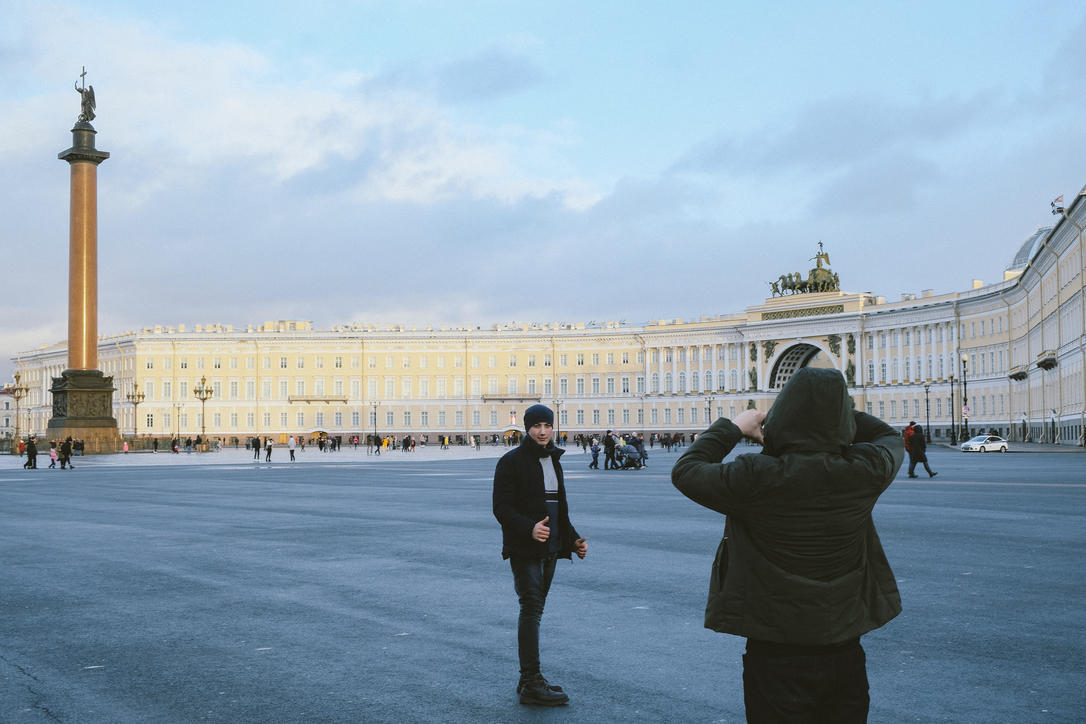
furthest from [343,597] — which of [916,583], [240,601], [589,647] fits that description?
[916,583]

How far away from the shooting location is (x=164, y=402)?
420 feet

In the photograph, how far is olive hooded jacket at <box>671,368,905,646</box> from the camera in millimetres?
3951

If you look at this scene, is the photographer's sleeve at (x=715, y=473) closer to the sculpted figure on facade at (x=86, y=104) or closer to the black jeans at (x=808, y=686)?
the black jeans at (x=808, y=686)

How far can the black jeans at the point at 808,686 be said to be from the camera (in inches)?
156

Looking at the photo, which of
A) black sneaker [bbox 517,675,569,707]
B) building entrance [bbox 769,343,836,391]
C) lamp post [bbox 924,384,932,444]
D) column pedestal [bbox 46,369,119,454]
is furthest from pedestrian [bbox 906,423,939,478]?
building entrance [bbox 769,343,836,391]

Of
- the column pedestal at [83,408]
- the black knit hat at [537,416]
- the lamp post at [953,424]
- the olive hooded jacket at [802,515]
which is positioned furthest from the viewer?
the lamp post at [953,424]

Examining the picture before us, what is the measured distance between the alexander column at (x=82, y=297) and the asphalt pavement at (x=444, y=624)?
1604 inches

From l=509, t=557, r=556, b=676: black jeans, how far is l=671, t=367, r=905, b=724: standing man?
265 cm

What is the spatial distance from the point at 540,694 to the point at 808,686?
270 cm

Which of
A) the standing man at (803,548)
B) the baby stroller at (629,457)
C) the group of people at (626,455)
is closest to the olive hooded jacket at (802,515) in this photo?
the standing man at (803,548)

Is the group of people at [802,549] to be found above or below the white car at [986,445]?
above

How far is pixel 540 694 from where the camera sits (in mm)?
6406

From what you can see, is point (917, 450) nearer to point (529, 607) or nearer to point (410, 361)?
point (529, 607)

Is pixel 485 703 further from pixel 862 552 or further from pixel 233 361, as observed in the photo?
pixel 233 361
